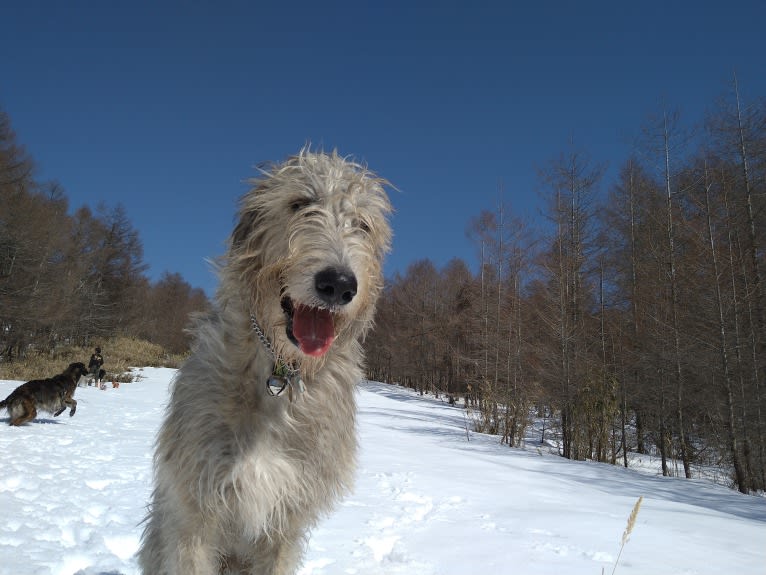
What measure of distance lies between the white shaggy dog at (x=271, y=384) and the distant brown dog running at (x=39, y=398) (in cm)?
799

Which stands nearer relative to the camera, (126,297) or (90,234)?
(90,234)

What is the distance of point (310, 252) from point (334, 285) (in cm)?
21

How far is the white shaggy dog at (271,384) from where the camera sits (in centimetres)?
212

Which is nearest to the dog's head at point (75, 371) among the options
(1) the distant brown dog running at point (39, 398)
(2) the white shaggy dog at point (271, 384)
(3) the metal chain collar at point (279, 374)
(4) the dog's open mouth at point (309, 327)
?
(1) the distant brown dog running at point (39, 398)

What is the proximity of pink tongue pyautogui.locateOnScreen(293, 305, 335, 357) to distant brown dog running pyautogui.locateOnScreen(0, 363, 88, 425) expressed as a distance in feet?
30.2

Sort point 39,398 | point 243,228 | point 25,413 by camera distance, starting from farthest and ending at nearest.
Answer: point 39,398 < point 25,413 < point 243,228

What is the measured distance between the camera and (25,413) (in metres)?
8.52

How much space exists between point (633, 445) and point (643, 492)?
458 inches

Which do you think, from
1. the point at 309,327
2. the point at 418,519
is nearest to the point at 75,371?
the point at 418,519

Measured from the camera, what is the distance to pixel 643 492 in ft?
27.7

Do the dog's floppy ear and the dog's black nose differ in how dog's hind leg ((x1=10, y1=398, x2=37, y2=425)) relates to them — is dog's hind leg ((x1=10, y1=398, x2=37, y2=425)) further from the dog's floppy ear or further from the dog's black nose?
the dog's black nose

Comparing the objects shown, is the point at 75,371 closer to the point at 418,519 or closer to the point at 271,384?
the point at 418,519

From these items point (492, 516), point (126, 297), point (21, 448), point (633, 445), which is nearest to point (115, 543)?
point (492, 516)

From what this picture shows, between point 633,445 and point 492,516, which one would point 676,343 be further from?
point 492,516
